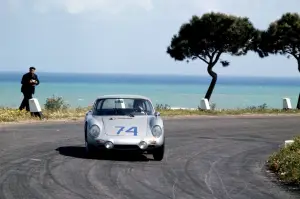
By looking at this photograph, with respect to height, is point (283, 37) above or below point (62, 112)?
above

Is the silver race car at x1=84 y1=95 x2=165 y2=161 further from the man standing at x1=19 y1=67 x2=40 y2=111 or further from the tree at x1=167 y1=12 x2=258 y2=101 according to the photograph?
the tree at x1=167 y1=12 x2=258 y2=101

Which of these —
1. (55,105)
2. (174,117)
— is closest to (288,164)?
(174,117)

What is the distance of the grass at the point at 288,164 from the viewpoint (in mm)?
10180

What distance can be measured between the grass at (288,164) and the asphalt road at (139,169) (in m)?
0.27

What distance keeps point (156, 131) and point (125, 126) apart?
71cm

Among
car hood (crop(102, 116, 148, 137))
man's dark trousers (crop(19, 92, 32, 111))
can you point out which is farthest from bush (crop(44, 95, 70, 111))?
car hood (crop(102, 116, 148, 137))

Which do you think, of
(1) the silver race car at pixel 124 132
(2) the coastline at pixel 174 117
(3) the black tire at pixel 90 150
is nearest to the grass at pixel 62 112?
(2) the coastline at pixel 174 117

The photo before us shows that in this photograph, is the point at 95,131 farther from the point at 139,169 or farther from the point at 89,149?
the point at 139,169

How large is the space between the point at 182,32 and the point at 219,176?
2534 cm

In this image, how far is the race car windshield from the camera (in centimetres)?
1325

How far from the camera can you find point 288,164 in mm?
11109

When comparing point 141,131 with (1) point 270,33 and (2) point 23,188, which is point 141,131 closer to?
(2) point 23,188

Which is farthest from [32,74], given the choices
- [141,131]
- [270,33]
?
[270,33]

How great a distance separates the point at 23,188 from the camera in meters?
8.67
